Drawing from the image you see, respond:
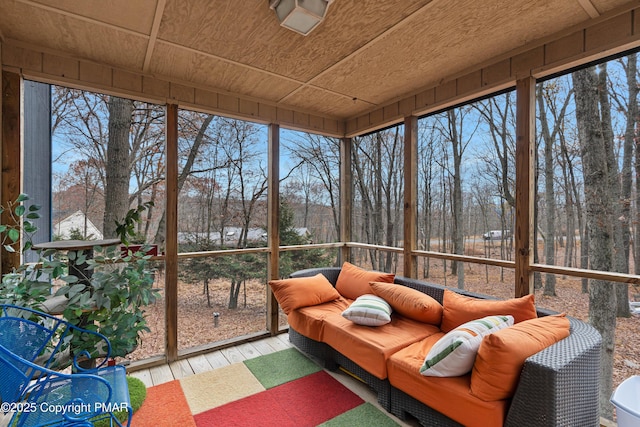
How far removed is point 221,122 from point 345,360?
9.15 feet

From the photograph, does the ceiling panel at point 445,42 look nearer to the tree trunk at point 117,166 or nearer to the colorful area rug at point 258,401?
the tree trunk at point 117,166

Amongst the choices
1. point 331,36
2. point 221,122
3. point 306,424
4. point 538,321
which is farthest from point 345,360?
point 221,122

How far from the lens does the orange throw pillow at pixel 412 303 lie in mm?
2516

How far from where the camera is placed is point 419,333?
7.84 ft

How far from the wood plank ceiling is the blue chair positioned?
73.9 inches

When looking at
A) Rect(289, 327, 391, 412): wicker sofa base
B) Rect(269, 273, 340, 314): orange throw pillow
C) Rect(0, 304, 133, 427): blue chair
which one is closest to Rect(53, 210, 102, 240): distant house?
Rect(0, 304, 133, 427): blue chair

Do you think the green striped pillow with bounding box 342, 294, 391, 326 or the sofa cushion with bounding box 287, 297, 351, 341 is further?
the sofa cushion with bounding box 287, 297, 351, 341

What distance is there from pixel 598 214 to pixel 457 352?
153cm

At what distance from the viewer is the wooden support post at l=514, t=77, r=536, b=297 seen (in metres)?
2.36

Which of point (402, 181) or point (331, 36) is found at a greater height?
point (331, 36)

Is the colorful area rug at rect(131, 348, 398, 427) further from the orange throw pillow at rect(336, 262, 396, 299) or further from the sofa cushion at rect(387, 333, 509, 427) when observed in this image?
the orange throw pillow at rect(336, 262, 396, 299)

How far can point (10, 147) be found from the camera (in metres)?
2.24

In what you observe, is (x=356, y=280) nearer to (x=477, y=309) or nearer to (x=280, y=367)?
(x=280, y=367)

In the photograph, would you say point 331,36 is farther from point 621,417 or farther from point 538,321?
point 621,417
